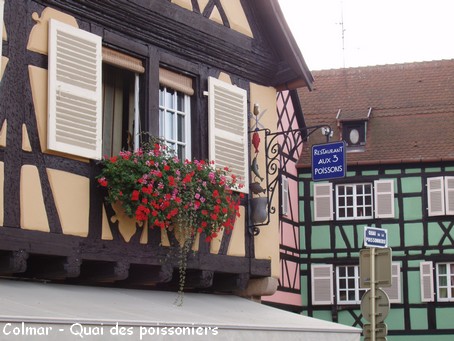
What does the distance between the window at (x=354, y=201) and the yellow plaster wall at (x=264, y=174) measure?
13.8 meters

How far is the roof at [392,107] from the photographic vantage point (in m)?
25.8

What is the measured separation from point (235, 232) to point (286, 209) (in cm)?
1361

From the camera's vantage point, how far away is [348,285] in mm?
25578

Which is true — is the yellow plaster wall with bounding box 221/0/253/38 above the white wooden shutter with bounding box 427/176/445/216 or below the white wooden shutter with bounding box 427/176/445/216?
above

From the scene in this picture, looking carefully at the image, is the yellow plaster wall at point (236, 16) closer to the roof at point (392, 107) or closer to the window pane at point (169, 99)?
the window pane at point (169, 99)

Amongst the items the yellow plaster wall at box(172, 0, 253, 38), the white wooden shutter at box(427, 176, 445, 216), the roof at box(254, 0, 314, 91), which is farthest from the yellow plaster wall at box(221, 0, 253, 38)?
the white wooden shutter at box(427, 176, 445, 216)

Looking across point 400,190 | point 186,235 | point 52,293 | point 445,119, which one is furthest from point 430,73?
point 52,293

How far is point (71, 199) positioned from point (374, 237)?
388 centimetres

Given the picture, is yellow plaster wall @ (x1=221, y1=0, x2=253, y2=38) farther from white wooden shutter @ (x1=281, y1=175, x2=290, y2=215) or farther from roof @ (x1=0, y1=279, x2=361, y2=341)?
white wooden shutter @ (x1=281, y1=175, x2=290, y2=215)

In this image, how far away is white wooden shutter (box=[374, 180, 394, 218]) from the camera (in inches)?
1005

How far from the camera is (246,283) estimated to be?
37.5 feet

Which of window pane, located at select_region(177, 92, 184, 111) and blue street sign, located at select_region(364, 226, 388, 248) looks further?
blue street sign, located at select_region(364, 226, 388, 248)

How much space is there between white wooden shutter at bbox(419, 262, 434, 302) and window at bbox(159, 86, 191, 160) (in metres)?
15.4

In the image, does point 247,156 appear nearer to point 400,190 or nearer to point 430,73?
point 400,190
